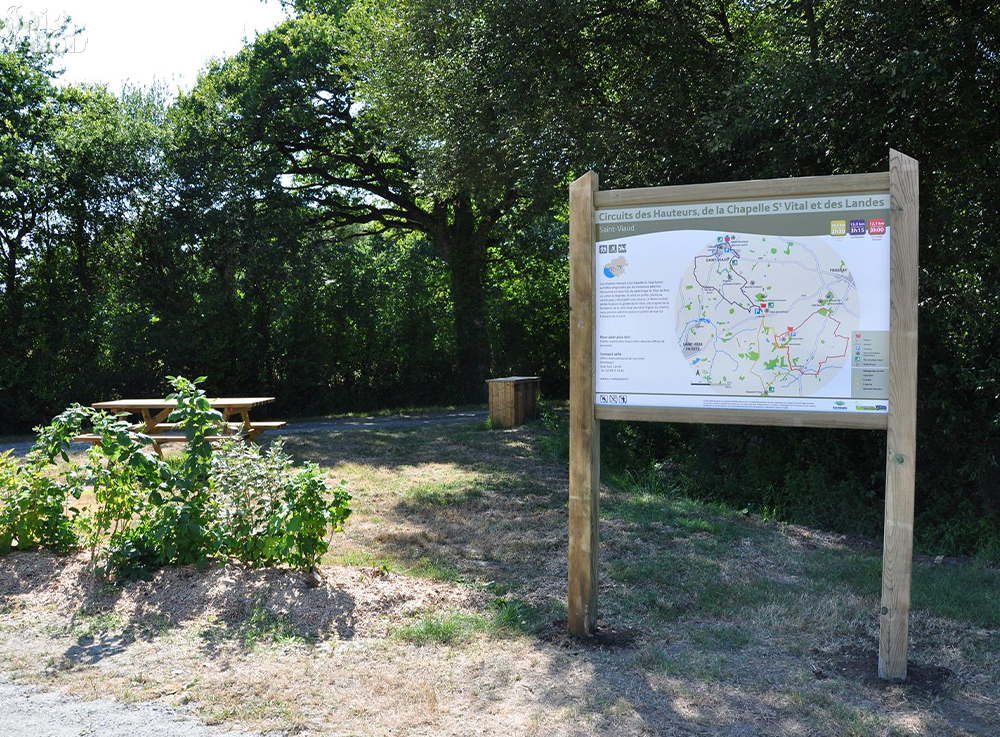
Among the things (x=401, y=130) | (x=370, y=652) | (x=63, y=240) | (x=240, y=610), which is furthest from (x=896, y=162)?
(x=63, y=240)

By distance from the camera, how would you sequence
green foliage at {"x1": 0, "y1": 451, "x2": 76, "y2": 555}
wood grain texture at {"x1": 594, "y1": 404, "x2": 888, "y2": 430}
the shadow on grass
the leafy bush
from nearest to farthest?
wood grain texture at {"x1": 594, "y1": 404, "x2": 888, "y2": 430} → the shadow on grass → the leafy bush → green foliage at {"x1": 0, "y1": 451, "x2": 76, "y2": 555}

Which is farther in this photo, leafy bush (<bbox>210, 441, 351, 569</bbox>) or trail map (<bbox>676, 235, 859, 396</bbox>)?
leafy bush (<bbox>210, 441, 351, 569</bbox>)

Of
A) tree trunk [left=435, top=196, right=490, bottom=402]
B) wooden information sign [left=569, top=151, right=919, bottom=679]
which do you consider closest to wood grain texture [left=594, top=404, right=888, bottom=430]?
wooden information sign [left=569, top=151, right=919, bottom=679]

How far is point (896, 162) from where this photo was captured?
3852mm

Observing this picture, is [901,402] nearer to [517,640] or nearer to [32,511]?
[517,640]

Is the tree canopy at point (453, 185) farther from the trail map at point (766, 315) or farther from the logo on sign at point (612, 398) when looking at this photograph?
the logo on sign at point (612, 398)

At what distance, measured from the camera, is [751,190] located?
4125 millimetres

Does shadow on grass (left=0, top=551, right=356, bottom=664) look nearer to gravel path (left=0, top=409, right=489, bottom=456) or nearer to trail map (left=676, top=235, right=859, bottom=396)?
trail map (left=676, top=235, right=859, bottom=396)

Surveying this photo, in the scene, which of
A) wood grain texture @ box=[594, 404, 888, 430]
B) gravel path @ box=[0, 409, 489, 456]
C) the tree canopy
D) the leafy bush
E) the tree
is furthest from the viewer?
gravel path @ box=[0, 409, 489, 456]

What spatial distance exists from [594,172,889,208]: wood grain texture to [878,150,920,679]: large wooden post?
5.2 inches

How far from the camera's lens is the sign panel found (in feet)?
13.0

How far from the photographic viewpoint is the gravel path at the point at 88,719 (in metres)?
3.32

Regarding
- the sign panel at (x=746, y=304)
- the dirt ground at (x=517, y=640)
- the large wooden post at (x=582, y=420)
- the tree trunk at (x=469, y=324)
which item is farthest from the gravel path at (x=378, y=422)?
the sign panel at (x=746, y=304)

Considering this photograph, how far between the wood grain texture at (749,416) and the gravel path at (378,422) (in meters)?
10.9
